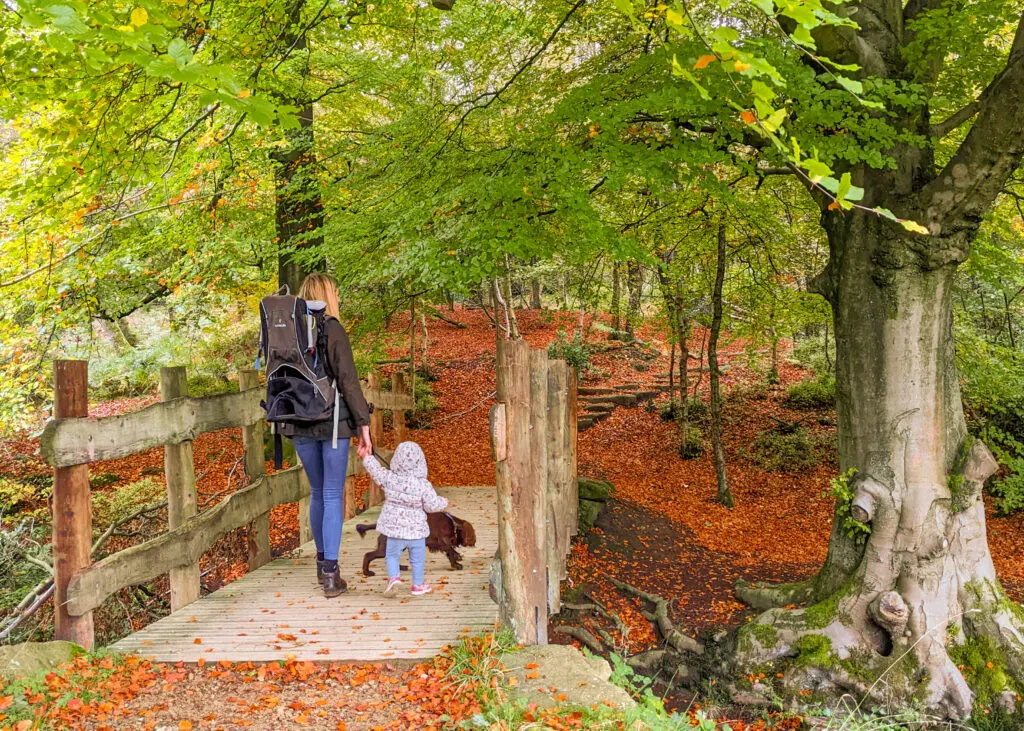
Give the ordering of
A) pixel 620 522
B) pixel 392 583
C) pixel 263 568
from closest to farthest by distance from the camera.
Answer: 1. pixel 392 583
2. pixel 263 568
3. pixel 620 522

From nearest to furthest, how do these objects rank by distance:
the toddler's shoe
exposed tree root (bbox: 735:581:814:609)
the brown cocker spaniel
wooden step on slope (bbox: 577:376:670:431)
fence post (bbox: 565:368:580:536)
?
the toddler's shoe
the brown cocker spaniel
exposed tree root (bbox: 735:581:814:609)
fence post (bbox: 565:368:580:536)
wooden step on slope (bbox: 577:376:670:431)

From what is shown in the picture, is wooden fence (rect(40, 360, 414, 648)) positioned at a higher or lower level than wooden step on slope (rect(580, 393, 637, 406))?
higher

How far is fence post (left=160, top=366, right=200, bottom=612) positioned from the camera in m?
4.43

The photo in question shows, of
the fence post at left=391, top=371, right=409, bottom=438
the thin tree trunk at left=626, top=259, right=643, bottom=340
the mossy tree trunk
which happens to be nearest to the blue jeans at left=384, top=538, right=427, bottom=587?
the mossy tree trunk

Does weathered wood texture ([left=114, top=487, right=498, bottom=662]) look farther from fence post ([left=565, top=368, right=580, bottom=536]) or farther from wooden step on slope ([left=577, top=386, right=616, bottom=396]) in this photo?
wooden step on slope ([left=577, top=386, right=616, bottom=396])

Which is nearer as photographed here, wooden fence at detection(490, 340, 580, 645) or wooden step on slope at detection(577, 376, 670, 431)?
wooden fence at detection(490, 340, 580, 645)

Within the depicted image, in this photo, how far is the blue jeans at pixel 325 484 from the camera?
4406mm

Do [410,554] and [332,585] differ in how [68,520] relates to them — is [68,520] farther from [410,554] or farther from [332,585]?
[410,554]

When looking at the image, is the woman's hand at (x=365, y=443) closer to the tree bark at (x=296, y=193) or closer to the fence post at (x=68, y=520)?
the fence post at (x=68, y=520)

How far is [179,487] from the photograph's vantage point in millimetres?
4520

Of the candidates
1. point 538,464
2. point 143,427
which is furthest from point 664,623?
point 143,427

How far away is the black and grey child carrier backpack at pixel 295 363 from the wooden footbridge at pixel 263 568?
779 millimetres

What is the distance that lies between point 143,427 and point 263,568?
6.06ft

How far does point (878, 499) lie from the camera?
5.21 m
